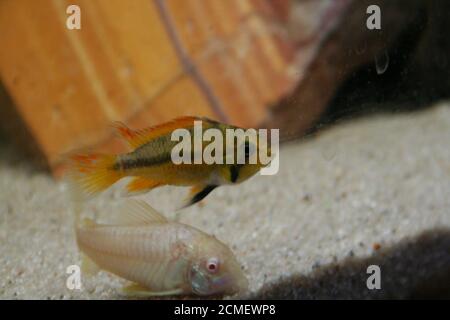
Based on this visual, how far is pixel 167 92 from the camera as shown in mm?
2703

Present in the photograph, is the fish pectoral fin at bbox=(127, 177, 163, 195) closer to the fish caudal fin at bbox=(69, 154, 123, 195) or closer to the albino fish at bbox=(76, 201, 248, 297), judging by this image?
the fish caudal fin at bbox=(69, 154, 123, 195)

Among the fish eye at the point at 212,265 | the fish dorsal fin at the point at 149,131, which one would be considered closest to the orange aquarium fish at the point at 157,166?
the fish dorsal fin at the point at 149,131

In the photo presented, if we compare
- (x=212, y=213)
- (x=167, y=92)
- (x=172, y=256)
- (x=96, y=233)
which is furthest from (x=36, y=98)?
(x=172, y=256)

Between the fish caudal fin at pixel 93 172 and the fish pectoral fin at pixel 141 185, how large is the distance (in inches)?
2.3

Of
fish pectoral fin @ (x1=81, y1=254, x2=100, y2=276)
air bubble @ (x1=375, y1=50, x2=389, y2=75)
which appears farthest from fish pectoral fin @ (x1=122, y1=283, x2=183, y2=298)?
air bubble @ (x1=375, y1=50, x2=389, y2=75)

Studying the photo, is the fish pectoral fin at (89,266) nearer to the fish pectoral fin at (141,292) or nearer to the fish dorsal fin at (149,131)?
the fish pectoral fin at (141,292)

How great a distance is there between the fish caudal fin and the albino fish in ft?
0.71

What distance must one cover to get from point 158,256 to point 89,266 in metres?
0.27

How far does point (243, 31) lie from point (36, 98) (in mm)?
1472

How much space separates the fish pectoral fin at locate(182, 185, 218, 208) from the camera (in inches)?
64.6

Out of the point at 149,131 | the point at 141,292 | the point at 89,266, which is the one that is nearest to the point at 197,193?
the point at 149,131

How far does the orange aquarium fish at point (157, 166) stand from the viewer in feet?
5.32

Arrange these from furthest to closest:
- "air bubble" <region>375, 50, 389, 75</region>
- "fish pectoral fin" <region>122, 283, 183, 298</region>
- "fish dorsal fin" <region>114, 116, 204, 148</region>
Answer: "air bubble" <region>375, 50, 389, 75</region> → "fish pectoral fin" <region>122, 283, 183, 298</region> → "fish dorsal fin" <region>114, 116, 204, 148</region>

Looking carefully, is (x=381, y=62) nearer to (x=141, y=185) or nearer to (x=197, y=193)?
(x=197, y=193)
